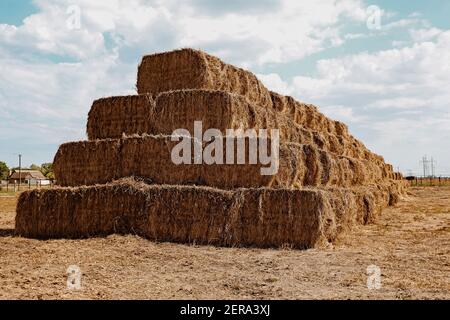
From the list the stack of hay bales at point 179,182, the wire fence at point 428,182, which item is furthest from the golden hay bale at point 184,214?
the wire fence at point 428,182

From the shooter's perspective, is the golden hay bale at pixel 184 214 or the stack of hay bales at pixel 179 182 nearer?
the golden hay bale at pixel 184 214

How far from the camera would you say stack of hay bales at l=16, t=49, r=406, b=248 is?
34.0 feet

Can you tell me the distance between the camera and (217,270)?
7.75 metres

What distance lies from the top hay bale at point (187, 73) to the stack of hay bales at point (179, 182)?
0.03 metres

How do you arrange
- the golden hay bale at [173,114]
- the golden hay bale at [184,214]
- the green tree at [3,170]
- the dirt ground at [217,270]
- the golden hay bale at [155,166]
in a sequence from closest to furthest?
the dirt ground at [217,270] < the golden hay bale at [184,214] < the golden hay bale at [155,166] < the golden hay bale at [173,114] < the green tree at [3,170]

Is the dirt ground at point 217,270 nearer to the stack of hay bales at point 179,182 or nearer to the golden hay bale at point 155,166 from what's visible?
the stack of hay bales at point 179,182

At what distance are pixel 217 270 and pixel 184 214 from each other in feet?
10.0

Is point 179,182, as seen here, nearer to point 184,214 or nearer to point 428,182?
point 184,214

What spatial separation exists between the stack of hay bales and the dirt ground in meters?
0.66

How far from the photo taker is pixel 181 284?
6.72 metres

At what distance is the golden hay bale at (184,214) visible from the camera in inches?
403

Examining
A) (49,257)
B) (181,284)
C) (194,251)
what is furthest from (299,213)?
(49,257)

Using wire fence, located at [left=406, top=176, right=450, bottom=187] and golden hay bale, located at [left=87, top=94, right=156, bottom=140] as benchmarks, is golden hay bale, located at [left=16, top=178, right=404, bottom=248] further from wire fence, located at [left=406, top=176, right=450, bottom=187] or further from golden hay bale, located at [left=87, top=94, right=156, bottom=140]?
wire fence, located at [left=406, top=176, right=450, bottom=187]
